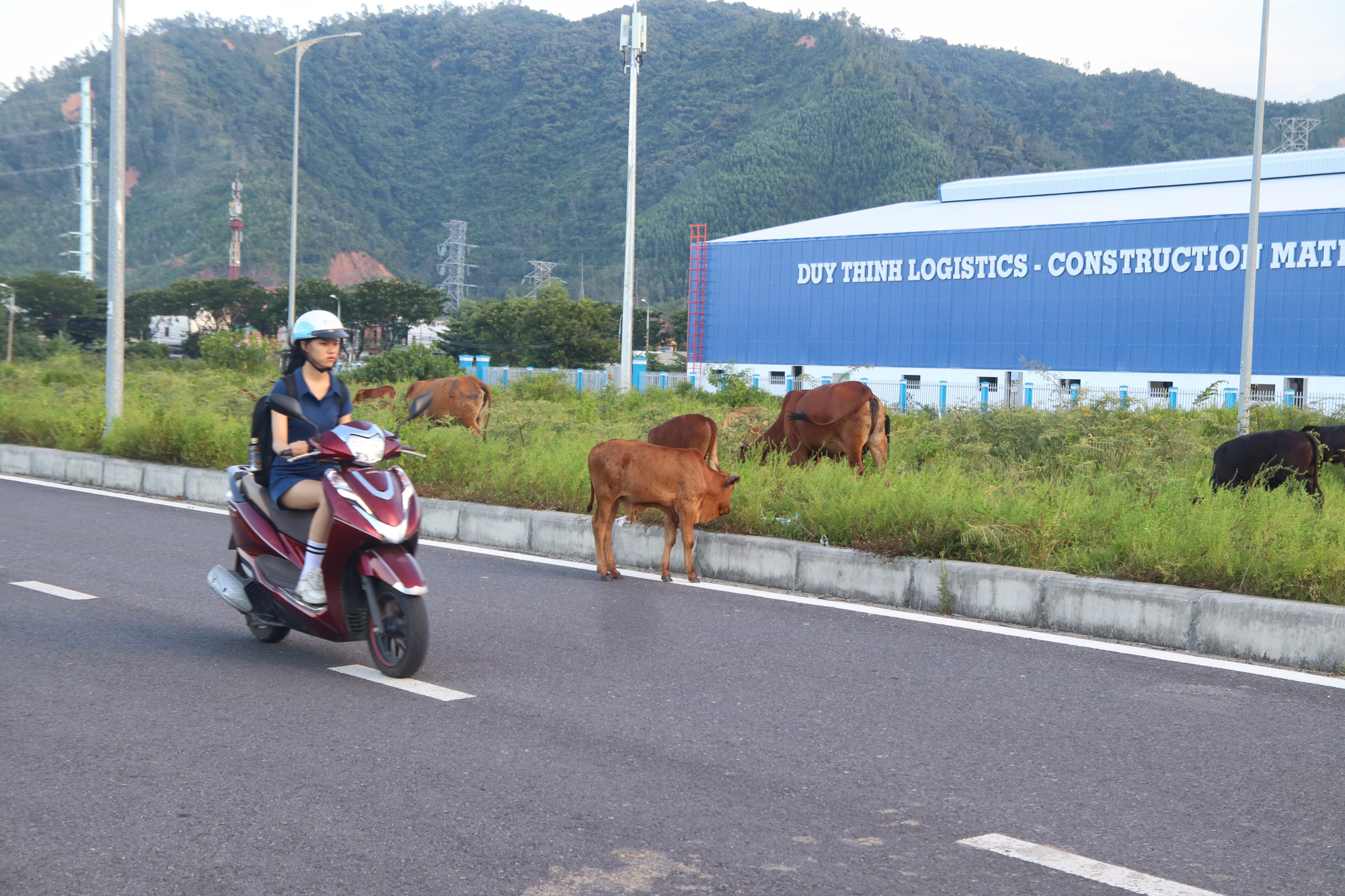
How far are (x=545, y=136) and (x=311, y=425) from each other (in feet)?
448

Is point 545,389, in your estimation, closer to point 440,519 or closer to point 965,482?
point 440,519

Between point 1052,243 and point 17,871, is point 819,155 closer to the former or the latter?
point 1052,243

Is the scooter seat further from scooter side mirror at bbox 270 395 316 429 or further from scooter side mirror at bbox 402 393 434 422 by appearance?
scooter side mirror at bbox 402 393 434 422

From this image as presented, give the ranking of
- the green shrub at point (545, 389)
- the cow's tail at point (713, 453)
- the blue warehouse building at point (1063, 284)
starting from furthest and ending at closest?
1. the blue warehouse building at point (1063, 284)
2. the green shrub at point (545, 389)
3. the cow's tail at point (713, 453)

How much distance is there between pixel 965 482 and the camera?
10.4 m

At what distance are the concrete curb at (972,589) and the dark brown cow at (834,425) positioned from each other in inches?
108

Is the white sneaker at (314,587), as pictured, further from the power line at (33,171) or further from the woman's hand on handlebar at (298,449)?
the power line at (33,171)

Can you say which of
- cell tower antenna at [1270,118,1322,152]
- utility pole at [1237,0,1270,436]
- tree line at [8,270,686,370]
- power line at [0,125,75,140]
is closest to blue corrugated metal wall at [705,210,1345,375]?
utility pole at [1237,0,1270,436]


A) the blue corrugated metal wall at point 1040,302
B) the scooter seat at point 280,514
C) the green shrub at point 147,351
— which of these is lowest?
A: the scooter seat at point 280,514

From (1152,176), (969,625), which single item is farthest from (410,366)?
(969,625)

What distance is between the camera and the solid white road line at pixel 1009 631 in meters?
6.63

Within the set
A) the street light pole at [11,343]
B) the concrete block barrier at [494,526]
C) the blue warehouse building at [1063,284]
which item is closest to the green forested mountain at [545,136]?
the blue warehouse building at [1063,284]

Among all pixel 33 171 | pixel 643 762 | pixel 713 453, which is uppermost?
pixel 33 171

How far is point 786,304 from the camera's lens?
54938 mm
